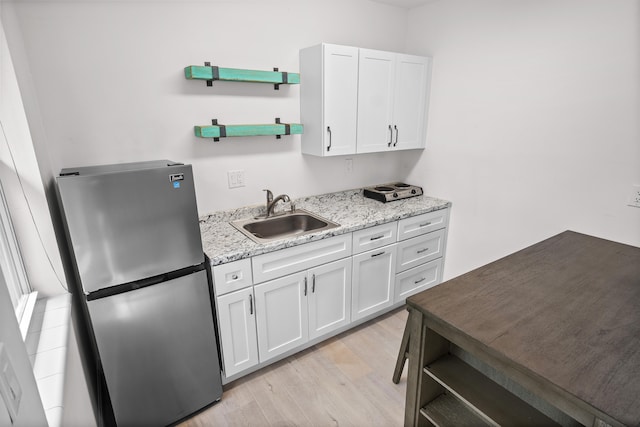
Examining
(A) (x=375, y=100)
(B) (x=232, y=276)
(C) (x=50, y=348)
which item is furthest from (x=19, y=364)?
(A) (x=375, y=100)

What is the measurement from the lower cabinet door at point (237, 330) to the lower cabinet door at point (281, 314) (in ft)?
0.15

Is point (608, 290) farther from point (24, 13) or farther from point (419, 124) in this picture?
point (24, 13)

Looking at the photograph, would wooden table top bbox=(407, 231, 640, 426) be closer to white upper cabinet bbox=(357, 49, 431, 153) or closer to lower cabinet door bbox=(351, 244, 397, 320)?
lower cabinet door bbox=(351, 244, 397, 320)

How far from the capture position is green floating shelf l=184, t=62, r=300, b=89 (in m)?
1.92

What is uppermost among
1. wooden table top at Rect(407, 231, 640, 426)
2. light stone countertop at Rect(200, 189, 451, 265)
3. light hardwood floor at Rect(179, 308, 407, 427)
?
light stone countertop at Rect(200, 189, 451, 265)

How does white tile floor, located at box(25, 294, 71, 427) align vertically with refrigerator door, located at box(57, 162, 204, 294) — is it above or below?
below

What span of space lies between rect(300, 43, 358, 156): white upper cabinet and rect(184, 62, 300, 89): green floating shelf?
5.8 inches

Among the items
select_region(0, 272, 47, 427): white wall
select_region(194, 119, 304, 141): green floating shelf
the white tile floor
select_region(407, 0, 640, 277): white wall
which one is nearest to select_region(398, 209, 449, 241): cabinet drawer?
select_region(407, 0, 640, 277): white wall

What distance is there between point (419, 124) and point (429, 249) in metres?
1.04

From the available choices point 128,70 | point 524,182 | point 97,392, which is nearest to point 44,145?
point 128,70

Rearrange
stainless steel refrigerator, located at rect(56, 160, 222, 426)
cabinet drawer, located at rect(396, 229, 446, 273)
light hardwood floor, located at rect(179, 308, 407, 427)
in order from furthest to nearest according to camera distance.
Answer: cabinet drawer, located at rect(396, 229, 446, 273) < light hardwood floor, located at rect(179, 308, 407, 427) < stainless steel refrigerator, located at rect(56, 160, 222, 426)

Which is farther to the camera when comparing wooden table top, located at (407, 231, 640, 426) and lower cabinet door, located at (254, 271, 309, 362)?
lower cabinet door, located at (254, 271, 309, 362)

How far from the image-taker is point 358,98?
2.42 meters

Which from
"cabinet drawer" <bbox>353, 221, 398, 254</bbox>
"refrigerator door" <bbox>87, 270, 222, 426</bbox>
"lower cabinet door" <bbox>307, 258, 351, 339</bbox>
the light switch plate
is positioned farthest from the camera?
"cabinet drawer" <bbox>353, 221, 398, 254</bbox>
